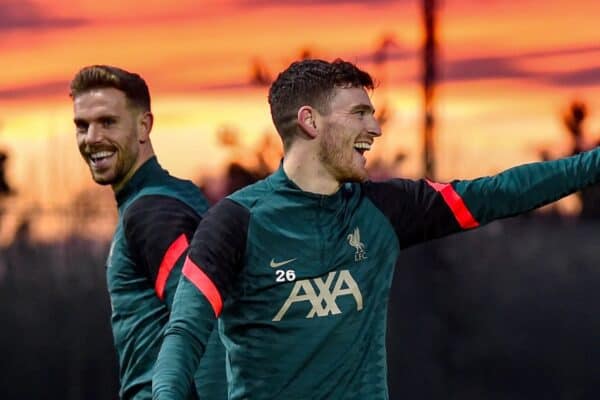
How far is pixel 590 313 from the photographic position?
2327cm

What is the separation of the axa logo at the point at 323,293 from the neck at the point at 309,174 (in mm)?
308

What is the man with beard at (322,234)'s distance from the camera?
20.5 feet

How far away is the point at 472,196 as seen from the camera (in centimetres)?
654

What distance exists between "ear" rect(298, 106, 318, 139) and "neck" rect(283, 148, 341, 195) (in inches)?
2.5

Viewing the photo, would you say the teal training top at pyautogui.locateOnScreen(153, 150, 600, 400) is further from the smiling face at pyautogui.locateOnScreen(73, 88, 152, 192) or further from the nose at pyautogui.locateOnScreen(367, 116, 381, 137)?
the smiling face at pyautogui.locateOnScreen(73, 88, 152, 192)

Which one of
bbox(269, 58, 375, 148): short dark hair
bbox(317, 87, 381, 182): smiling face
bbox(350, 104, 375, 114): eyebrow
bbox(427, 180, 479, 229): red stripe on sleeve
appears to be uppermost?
bbox(269, 58, 375, 148): short dark hair

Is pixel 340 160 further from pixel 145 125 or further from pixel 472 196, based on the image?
pixel 145 125

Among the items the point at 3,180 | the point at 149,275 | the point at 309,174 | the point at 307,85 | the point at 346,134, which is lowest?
the point at 3,180

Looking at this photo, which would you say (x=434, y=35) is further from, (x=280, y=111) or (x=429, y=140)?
(x=280, y=111)

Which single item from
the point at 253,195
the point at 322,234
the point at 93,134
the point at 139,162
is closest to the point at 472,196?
the point at 322,234

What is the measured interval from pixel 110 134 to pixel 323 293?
172 cm

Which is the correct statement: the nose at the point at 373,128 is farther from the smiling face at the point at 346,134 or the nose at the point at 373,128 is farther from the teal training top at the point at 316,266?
the teal training top at the point at 316,266

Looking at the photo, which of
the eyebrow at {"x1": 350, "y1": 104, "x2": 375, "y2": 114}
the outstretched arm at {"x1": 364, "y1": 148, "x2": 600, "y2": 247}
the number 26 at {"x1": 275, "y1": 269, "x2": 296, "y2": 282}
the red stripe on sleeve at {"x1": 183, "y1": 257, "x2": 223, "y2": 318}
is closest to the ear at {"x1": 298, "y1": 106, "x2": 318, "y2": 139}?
the eyebrow at {"x1": 350, "y1": 104, "x2": 375, "y2": 114}

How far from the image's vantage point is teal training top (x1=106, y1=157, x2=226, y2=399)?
704cm
